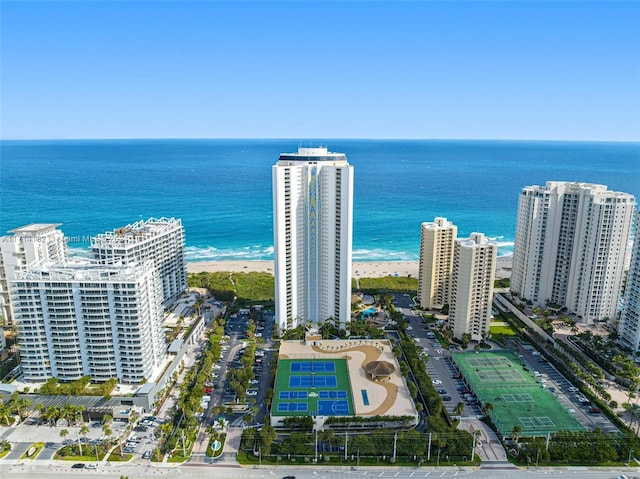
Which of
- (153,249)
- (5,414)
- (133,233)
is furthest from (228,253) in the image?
(5,414)

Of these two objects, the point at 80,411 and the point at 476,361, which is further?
the point at 476,361

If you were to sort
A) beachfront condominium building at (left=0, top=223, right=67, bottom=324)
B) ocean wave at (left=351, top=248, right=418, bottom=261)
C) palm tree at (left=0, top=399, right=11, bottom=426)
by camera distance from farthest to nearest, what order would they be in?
ocean wave at (left=351, top=248, right=418, bottom=261)
beachfront condominium building at (left=0, top=223, right=67, bottom=324)
palm tree at (left=0, top=399, right=11, bottom=426)

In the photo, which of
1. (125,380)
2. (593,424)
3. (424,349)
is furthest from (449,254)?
(125,380)

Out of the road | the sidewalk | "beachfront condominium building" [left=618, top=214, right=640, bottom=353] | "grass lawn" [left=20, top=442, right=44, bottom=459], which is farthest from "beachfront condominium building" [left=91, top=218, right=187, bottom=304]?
"beachfront condominium building" [left=618, top=214, right=640, bottom=353]

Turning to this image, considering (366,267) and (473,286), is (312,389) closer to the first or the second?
(473,286)

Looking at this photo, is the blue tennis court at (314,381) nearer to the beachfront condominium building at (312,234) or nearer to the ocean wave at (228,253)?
the beachfront condominium building at (312,234)

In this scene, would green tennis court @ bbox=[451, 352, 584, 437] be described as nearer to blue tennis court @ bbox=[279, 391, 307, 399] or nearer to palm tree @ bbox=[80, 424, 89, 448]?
blue tennis court @ bbox=[279, 391, 307, 399]

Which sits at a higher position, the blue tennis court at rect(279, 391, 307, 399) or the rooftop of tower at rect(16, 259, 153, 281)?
the rooftop of tower at rect(16, 259, 153, 281)

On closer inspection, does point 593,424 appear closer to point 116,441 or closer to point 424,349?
point 424,349
